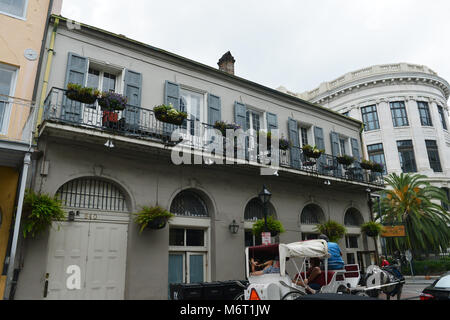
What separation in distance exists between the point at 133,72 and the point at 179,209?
511cm

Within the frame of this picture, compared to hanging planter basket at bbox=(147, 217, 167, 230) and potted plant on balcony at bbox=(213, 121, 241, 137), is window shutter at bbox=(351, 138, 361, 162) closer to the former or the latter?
potted plant on balcony at bbox=(213, 121, 241, 137)

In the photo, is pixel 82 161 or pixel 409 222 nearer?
pixel 82 161

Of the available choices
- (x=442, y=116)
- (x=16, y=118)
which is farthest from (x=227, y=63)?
(x=442, y=116)

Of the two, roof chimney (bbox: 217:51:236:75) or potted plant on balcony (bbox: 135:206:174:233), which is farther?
roof chimney (bbox: 217:51:236:75)

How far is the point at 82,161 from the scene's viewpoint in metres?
10.2

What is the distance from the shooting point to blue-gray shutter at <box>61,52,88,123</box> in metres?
10.1

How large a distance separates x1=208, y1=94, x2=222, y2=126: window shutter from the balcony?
1.42 ft

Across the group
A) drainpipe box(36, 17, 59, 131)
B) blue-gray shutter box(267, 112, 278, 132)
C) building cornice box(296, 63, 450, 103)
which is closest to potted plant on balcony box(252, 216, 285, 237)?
blue-gray shutter box(267, 112, 278, 132)

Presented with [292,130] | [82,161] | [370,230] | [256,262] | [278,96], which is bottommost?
[256,262]

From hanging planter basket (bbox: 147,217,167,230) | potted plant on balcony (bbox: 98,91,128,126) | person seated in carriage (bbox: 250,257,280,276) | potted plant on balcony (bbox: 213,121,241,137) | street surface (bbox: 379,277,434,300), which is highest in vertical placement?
potted plant on balcony (bbox: 213,121,241,137)

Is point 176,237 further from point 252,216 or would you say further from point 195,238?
point 252,216
